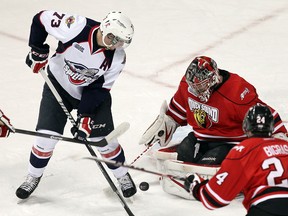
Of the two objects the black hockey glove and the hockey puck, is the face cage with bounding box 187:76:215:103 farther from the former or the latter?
the black hockey glove

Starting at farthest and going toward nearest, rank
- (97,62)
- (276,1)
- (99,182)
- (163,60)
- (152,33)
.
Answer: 1. (276,1)
2. (152,33)
3. (163,60)
4. (99,182)
5. (97,62)

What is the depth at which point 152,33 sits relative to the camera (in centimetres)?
613

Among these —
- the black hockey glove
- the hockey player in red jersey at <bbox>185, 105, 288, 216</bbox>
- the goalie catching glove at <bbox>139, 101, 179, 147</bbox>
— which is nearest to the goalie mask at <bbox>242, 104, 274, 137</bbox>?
the hockey player in red jersey at <bbox>185, 105, 288, 216</bbox>

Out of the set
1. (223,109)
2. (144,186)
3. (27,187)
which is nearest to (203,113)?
(223,109)

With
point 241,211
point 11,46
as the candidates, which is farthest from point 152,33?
point 241,211

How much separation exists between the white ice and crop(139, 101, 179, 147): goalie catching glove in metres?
0.20

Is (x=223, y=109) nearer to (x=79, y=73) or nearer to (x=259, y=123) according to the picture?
(x=79, y=73)

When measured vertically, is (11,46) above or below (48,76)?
below

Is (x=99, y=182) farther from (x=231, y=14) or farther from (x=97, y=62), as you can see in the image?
(x=231, y=14)

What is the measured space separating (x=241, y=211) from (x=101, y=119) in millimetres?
807

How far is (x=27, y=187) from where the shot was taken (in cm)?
399

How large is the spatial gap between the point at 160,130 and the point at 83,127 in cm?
49

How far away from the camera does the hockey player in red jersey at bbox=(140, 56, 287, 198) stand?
12.7 ft

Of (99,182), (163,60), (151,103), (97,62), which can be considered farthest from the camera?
(163,60)
